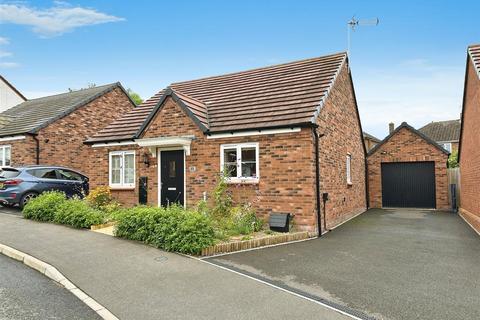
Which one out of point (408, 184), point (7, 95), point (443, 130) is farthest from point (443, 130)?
point (7, 95)

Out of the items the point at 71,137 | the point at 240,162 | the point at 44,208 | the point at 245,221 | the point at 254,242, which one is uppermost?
the point at 71,137

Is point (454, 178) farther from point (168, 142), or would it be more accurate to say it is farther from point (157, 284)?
point (157, 284)

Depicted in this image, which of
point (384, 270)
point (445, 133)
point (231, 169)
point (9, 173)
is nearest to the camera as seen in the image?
point (384, 270)

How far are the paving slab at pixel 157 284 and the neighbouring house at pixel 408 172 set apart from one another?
578 inches

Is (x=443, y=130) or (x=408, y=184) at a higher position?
(x=443, y=130)

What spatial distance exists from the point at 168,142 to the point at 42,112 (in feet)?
43.2

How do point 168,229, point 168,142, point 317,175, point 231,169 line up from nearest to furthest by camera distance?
point 168,229 < point 317,175 < point 231,169 < point 168,142

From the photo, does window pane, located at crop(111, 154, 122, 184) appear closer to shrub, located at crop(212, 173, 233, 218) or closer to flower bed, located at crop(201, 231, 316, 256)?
shrub, located at crop(212, 173, 233, 218)

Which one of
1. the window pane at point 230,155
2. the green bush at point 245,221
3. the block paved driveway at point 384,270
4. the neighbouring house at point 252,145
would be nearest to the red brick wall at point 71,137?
the neighbouring house at point 252,145

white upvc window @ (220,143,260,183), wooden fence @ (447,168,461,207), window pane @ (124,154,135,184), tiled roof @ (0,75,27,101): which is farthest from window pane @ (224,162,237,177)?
tiled roof @ (0,75,27,101)

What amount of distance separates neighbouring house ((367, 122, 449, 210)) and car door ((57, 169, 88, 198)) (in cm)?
1460

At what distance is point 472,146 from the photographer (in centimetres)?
1129

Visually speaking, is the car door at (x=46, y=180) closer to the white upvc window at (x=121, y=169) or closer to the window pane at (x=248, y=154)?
the white upvc window at (x=121, y=169)

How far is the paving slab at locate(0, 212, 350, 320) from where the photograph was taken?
4168mm
